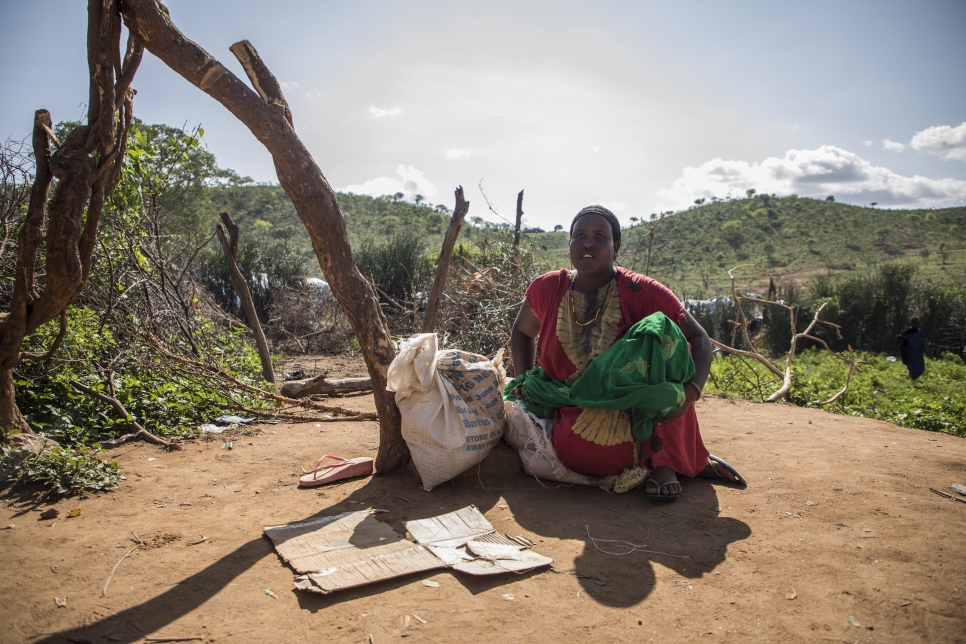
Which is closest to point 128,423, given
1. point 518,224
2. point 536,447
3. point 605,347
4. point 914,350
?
point 536,447

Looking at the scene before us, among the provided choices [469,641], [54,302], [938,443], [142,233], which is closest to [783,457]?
[938,443]

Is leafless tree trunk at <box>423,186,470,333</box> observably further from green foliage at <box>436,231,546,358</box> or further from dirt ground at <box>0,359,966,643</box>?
dirt ground at <box>0,359,966,643</box>

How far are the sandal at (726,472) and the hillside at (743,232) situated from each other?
24.4 m

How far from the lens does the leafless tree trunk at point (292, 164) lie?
8.89 ft

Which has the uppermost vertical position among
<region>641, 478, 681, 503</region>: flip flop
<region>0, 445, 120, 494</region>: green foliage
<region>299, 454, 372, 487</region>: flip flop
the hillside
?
the hillside

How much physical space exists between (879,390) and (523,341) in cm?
718

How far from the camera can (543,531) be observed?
8.20 ft

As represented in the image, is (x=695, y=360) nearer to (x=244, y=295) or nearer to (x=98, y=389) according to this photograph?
(x=98, y=389)

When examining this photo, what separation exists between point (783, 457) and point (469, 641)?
2.59 metres

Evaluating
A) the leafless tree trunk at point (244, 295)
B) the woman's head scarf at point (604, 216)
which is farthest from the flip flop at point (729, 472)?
the leafless tree trunk at point (244, 295)

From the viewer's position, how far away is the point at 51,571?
6.75 feet

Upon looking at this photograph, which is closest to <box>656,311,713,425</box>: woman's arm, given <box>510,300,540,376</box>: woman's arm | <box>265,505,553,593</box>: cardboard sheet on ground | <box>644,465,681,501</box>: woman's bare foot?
<box>644,465,681,501</box>: woman's bare foot

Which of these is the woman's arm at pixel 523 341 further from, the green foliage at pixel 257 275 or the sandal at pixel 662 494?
the green foliage at pixel 257 275

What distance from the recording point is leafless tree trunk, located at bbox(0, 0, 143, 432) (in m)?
2.74
